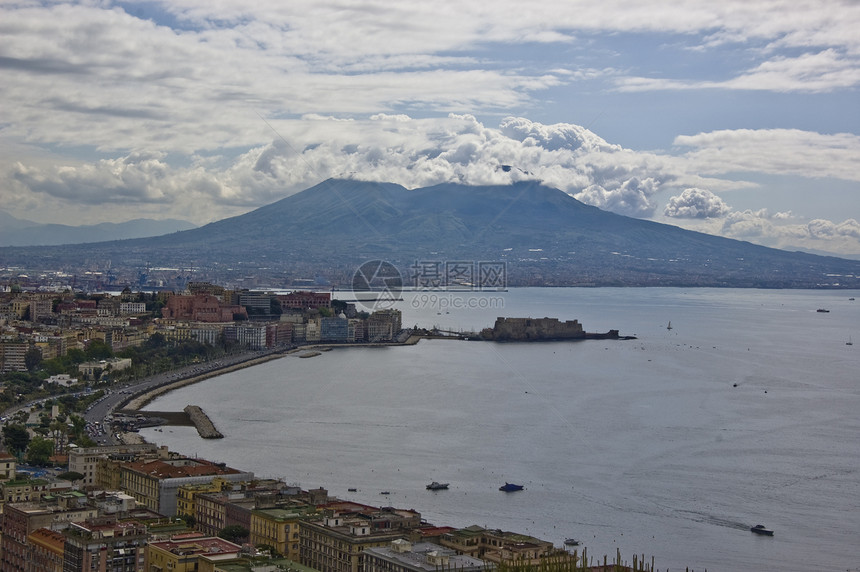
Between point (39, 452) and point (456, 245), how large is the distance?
269ft

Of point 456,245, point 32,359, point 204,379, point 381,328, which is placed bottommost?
point 204,379

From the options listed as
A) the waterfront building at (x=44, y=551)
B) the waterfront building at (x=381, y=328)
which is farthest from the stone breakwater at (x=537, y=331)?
the waterfront building at (x=44, y=551)

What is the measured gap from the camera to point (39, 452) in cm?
1362

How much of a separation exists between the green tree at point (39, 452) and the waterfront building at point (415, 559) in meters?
5.56

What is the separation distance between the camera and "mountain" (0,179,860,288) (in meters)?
87.9

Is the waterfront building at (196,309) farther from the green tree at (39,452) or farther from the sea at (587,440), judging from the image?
the green tree at (39,452)

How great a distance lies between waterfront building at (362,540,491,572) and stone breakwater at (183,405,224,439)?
812cm

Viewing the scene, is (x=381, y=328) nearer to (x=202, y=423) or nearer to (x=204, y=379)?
(x=204, y=379)

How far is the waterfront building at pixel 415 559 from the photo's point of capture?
8.47 m

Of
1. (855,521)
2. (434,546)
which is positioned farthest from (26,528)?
(855,521)

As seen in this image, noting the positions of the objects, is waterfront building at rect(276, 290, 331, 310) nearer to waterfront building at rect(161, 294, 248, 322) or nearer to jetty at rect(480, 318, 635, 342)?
waterfront building at rect(161, 294, 248, 322)
